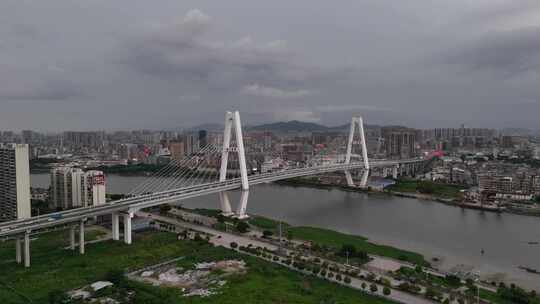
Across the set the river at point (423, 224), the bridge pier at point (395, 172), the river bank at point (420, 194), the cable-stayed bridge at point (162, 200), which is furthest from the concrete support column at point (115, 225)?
the bridge pier at point (395, 172)

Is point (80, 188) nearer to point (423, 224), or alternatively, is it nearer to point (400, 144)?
point (423, 224)

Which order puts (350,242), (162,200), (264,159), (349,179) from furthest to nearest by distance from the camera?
(264,159) → (349,179) → (162,200) → (350,242)

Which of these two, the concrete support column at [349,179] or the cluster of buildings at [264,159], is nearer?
the cluster of buildings at [264,159]

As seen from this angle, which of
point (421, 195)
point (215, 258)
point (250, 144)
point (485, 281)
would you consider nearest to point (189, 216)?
point (215, 258)

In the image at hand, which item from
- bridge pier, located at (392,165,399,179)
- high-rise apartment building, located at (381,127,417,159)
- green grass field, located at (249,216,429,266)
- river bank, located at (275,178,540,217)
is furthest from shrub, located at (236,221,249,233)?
high-rise apartment building, located at (381,127,417,159)

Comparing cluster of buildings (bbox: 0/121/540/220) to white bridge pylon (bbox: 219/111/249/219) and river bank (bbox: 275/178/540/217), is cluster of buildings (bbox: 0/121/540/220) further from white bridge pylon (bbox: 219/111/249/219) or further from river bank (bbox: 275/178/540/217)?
white bridge pylon (bbox: 219/111/249/219)

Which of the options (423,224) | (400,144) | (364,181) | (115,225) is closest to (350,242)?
(423,224)

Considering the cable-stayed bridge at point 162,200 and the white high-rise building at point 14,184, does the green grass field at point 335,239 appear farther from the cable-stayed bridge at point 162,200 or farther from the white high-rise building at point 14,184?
the white high-rise building at point 14,184
